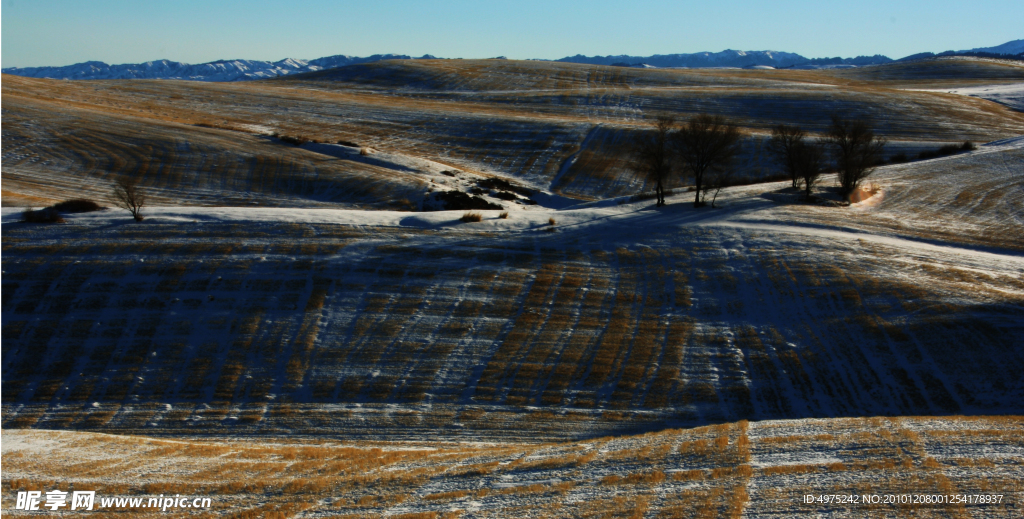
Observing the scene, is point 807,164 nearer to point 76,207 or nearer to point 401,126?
point 401,126

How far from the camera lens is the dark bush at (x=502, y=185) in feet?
136

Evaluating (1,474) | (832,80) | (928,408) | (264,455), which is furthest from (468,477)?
(832,80)

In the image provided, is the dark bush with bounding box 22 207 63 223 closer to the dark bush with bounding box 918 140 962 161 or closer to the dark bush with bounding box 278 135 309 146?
the dark bush with bounding box 278 135 309 146

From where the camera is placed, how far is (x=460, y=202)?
36.6 meters

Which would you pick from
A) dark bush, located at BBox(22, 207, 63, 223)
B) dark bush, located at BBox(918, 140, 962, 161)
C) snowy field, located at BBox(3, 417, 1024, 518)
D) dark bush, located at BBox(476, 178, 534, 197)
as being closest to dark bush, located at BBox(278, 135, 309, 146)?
dark bush, located at BBox(476, 178, 534, 197)

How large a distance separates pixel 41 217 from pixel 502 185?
26.3m

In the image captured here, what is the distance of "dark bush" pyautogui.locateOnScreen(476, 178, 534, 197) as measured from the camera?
4153 cm

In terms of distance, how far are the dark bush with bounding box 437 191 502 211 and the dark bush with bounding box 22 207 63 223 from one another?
762 inches

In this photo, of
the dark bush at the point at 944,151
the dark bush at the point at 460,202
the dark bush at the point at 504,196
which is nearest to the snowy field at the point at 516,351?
the dark bush at the point at 504,196

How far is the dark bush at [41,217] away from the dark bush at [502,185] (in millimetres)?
24268

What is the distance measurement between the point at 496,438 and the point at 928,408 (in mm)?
12268

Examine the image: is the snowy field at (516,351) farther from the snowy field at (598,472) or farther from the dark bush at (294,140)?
the dark bush at (294,140)

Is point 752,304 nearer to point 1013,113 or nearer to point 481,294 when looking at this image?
point 481,294

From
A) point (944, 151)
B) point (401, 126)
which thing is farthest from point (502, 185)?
point (944, 151)
